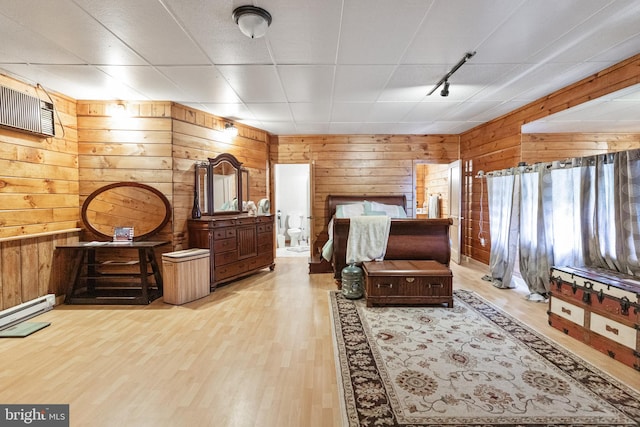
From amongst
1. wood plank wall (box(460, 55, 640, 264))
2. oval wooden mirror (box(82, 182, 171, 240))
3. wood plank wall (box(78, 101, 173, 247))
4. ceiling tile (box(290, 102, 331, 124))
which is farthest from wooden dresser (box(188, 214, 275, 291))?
wood plank wall (box(460, 55, 640, 264))

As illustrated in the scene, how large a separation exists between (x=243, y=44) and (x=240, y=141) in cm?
280

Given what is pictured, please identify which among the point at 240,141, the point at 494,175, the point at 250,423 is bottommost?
the point at 250,423

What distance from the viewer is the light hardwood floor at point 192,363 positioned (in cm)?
176

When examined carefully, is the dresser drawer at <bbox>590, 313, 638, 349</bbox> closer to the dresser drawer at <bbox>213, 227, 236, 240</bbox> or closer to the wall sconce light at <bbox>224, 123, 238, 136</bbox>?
the dresser drawer at <bbox>213, 227, 236, 240</bbox>

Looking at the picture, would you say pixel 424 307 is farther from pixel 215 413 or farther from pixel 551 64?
pixel 551 64

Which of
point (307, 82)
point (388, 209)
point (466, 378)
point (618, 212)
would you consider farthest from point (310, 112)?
point (466, 378)

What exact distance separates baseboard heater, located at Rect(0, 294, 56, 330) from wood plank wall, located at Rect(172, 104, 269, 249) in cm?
141

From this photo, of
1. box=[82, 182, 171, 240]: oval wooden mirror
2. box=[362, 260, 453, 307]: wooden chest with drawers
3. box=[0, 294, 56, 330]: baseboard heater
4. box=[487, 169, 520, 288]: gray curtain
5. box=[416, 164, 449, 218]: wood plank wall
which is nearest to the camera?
box=[0, 294, 56, 330]: baseboard heater

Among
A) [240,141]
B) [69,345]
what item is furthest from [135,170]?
[69,345]

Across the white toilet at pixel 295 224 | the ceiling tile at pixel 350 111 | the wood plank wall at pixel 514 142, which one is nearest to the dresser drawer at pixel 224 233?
the ceiling tile at pixel 350 111

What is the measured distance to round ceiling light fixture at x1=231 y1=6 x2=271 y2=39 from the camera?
2.00 metres

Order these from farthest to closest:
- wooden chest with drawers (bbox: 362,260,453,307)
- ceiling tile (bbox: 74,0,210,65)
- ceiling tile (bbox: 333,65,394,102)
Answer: wooden chest with drawers (bbox: 362,260,453,307), ceiling tile (bbox: 333,65,394,102), ceiling tile (bbox: 74,0,210,65)

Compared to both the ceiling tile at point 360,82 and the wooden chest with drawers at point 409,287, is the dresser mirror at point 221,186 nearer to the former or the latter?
the ceiling tile at point 360,82

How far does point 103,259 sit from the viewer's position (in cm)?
396
